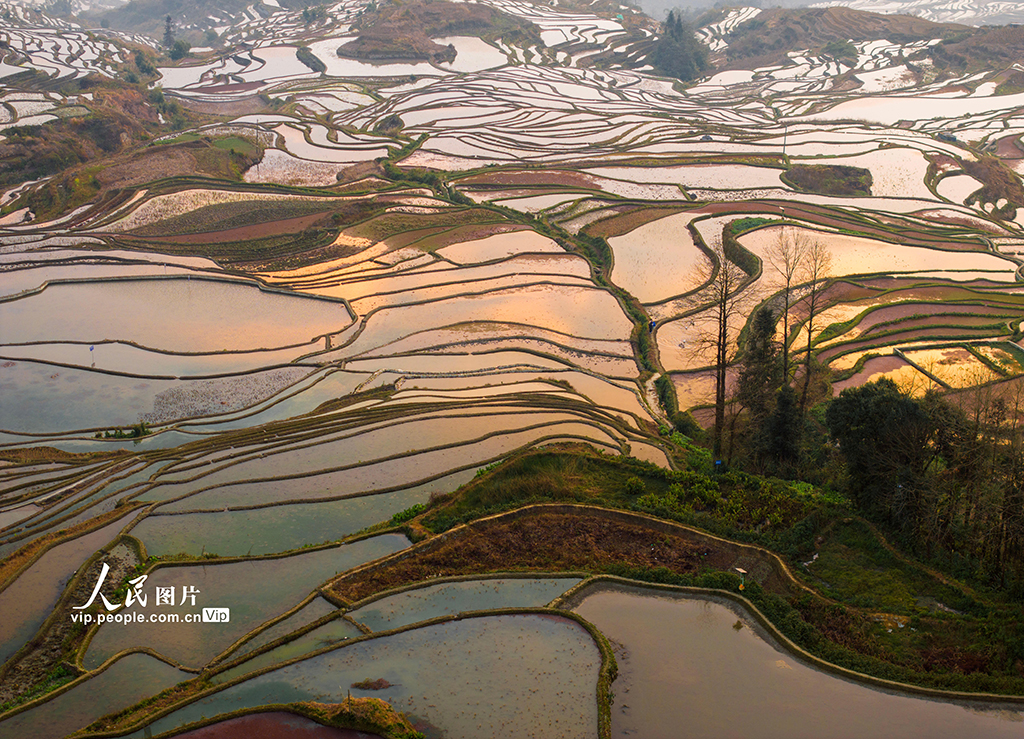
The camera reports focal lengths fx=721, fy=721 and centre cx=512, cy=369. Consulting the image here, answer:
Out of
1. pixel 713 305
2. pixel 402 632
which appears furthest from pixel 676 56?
pixel 402 632

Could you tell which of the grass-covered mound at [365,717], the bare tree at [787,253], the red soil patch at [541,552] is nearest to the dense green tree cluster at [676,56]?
the bare tree at [787,253]

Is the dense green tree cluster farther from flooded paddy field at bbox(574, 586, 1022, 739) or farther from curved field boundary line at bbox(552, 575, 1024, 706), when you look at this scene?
flooded paddy field at bbox(574, 586, 1022, 739)

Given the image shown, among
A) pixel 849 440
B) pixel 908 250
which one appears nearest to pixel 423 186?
pixel 908 250

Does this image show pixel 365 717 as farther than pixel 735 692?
No

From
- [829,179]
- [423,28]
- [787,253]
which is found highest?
[423,28]

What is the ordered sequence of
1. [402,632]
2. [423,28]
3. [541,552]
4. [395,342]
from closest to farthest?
[402,632]
[541,552]
[395,342]
[423,28]

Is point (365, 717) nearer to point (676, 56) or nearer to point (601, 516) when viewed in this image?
point (601, 516)

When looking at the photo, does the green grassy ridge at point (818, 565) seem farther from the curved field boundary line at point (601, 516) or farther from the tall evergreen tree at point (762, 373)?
the tall evergreen tree at point (762, 373)

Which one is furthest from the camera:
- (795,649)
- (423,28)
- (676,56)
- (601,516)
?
(676,56)
